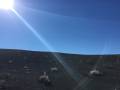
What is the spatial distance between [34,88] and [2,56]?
107 ft

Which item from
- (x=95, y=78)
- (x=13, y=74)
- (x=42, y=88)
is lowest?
(x=42, y=88)

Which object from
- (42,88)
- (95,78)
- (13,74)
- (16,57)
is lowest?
(42,88)

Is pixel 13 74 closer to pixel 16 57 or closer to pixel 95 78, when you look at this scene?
pixel 95 78

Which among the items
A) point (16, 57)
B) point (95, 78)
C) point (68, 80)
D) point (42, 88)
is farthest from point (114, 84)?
point (16, 57)

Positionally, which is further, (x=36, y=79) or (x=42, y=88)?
(x=36, y=79)

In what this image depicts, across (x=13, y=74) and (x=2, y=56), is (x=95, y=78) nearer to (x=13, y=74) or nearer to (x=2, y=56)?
(x=13, y=74)

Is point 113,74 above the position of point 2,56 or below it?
below

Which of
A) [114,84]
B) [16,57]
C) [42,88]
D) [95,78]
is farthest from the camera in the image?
[16,57]

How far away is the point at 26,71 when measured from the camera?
46344mm

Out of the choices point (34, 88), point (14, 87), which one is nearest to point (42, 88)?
point (34, 88)

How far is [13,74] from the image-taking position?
43.3m

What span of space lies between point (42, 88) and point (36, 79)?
497cm

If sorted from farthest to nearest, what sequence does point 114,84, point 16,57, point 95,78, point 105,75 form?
point 16,57 → point 105,75 → point 95,78 → point 114,84

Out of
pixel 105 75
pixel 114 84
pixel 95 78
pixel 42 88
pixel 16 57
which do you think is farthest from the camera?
pixel 16 57
